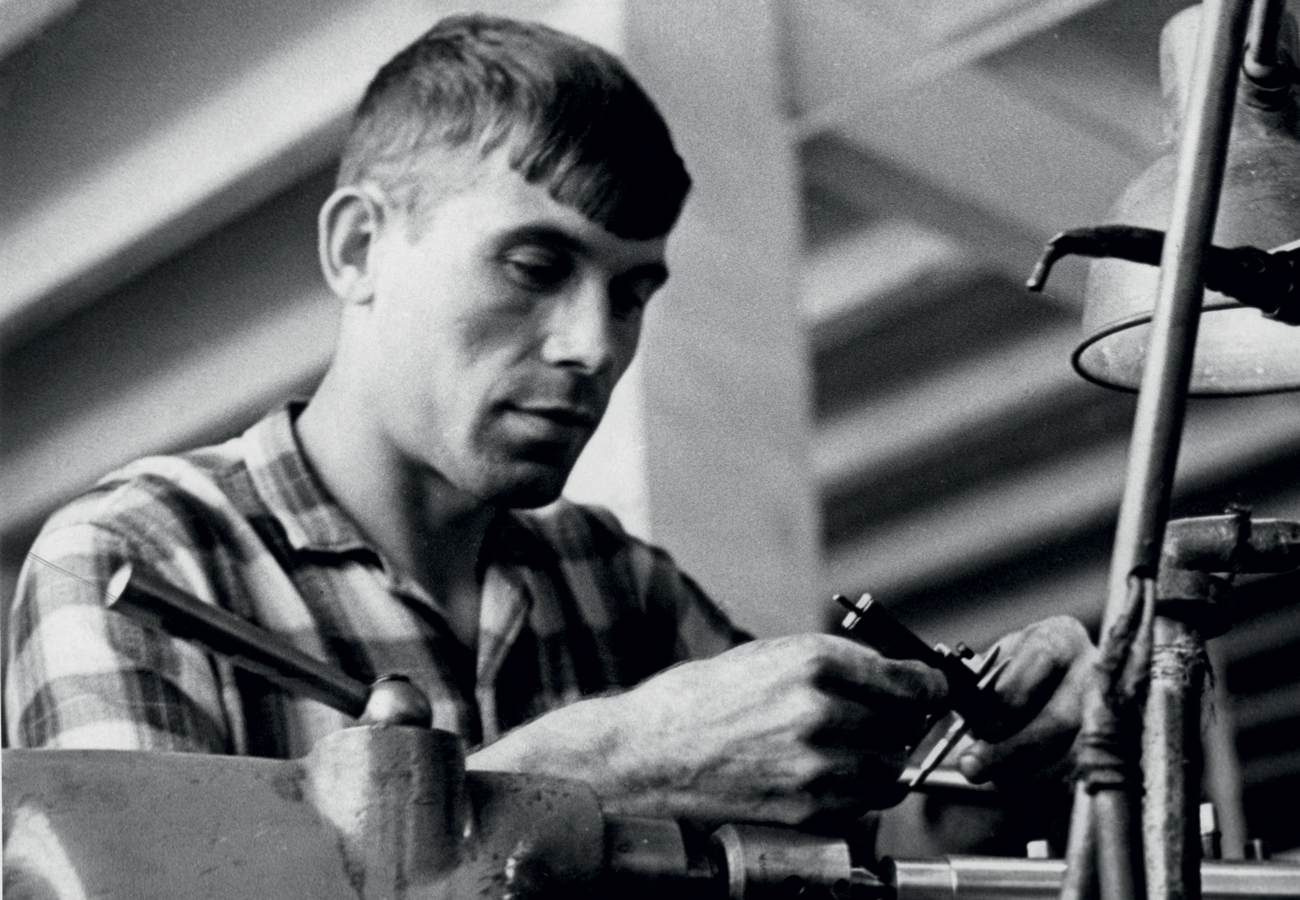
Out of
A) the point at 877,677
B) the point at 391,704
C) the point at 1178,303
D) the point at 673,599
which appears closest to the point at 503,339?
the point at 673,599

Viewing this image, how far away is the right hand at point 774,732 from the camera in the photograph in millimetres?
805

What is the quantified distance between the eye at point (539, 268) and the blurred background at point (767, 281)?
0.46 feet

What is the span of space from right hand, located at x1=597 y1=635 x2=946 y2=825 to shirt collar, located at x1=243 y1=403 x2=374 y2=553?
0.28m

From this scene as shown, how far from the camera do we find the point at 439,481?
111cm

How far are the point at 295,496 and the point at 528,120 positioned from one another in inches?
10.2

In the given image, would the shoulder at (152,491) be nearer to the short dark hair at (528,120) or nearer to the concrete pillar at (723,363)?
the short dark hair at (528,120)

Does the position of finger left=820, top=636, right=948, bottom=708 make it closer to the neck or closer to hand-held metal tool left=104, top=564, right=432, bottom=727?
hand-held metal tool left=104, top=564, right=432, bottom=727

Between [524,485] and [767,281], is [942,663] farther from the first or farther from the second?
[767,281]

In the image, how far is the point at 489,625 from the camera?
1.13 metres

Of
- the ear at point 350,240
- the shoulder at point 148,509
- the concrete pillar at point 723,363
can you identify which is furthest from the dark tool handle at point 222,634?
the concrete pillar at point 723,363

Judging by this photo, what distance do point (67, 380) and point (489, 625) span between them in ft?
0.97

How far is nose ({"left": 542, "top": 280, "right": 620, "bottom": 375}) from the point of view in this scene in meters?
1.08

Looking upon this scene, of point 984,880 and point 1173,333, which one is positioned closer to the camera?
point 1173,333

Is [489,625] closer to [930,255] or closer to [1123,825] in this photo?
[1123,825]
